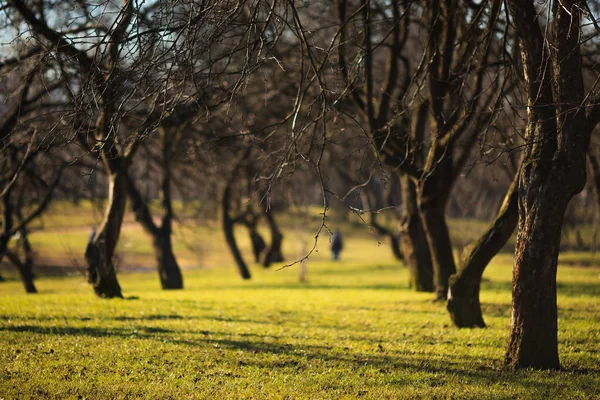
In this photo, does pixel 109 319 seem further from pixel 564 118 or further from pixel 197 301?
pixel 564 118

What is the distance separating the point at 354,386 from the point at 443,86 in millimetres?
8492

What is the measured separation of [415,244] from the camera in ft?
56.0

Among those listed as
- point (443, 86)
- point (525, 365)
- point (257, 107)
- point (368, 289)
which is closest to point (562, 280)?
point (368, 289)

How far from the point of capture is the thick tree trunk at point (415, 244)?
55.9 ft

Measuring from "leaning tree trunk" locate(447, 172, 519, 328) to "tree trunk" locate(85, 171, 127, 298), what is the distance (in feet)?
24.4

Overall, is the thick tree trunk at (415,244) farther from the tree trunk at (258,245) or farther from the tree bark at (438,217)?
the tree trunk at (258,245)

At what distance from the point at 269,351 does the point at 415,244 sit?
9014 mm

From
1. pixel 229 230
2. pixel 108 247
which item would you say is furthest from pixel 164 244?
pixel 108 247

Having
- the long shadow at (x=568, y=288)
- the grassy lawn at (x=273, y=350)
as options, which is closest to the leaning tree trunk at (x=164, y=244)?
the grassy lawn at (x=273, y=350)

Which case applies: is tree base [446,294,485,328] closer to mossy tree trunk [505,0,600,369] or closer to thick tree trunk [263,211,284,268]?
mossy tree trunk [505,0,600,369]

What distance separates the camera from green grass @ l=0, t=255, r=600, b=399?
22.4ft

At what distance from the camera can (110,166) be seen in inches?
564

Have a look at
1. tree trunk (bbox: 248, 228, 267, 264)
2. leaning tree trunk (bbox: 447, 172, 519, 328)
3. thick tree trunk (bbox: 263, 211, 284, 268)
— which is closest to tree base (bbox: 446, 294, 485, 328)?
leaning tree trunk (bbox: 447, 172, 519, 328)

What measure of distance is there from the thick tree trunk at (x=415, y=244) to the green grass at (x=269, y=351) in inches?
112
